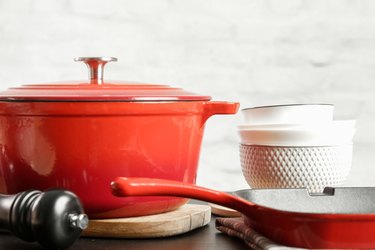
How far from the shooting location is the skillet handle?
736 mm

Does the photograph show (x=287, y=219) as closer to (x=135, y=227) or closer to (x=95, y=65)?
(x=135, y=227)

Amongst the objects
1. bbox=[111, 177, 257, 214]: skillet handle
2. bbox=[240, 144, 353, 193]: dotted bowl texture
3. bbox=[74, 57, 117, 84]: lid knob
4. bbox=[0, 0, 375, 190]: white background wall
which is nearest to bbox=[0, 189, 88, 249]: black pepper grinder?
bbox=[111, 177, 257, 214]: skillet handle

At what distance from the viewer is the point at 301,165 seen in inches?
39.3

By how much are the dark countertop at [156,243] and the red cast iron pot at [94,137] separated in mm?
51

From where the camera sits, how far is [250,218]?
0.81 metres

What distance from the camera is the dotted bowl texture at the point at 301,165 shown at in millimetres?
997

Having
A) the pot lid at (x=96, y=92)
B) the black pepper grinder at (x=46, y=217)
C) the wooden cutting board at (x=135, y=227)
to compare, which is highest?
the pot lid at (x=96, y=92)

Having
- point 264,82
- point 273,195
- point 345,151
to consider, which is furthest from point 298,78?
point 273,195

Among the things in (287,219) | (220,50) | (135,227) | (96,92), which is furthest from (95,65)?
(220,50)

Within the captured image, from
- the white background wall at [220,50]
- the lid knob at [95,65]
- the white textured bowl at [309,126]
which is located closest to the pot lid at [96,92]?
the lid knob at [95,65]

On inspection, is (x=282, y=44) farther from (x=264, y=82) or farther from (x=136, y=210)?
(x=136, y=210)

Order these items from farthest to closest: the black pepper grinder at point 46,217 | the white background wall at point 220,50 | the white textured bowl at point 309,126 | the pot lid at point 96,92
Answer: the white background wall at point 220,50
the white textured bowl at point 309,126
the pot lid at point 96,92
the black pepper grinder at point 46,217

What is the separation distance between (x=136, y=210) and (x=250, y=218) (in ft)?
0.55

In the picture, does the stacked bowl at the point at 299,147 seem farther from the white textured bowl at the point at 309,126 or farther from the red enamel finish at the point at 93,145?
the red enamel finish at the point at 93,145
